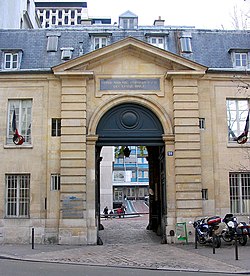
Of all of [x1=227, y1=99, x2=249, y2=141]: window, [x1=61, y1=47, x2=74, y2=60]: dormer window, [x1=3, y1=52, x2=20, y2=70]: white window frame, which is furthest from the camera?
[x1=61, y1=47, x2=74, y2=60]: dormer window

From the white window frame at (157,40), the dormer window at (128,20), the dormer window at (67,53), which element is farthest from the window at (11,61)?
the dormer window at (128,20)

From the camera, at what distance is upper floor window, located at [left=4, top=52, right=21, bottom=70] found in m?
20.1

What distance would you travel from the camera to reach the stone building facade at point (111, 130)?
18.4 m

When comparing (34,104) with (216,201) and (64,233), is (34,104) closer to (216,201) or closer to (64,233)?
(64,233)

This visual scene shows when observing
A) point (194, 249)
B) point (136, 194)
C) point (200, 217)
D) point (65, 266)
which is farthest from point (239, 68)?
point (136, 194)

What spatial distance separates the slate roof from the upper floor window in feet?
0.74

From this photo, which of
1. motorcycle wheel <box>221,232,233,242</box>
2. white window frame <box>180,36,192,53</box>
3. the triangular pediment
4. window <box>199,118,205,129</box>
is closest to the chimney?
white window frame <box>180,36,192,53</box>

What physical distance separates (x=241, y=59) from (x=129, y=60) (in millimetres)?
5298

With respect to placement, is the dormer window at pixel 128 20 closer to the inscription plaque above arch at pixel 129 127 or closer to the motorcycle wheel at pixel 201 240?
the inscription plaque above arch at pixel 129 127

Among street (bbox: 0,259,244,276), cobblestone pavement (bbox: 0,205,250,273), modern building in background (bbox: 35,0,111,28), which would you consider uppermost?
modern building in background (bbox: 35,0,111,28)

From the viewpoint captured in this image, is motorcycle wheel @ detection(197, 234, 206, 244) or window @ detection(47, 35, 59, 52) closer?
motorcycle wheel @ detection(197, 234, 206, 244)

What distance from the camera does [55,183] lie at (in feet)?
61.8

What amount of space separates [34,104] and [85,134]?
107 inches

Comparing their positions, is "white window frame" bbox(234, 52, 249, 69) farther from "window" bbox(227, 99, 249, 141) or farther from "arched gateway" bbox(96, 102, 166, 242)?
Result: "arched gateway" bbox(96, 102, 166, 242)
